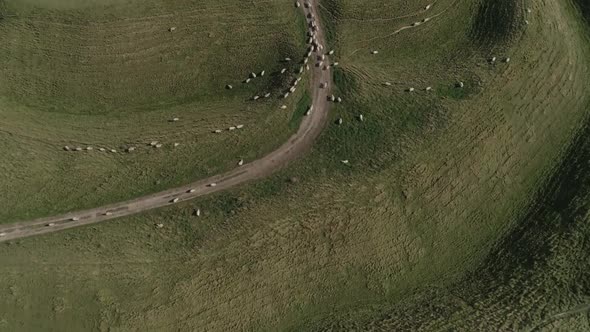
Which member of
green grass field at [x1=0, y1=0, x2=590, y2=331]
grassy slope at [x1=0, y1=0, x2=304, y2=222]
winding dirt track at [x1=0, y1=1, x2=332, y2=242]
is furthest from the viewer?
grassy slope at [x1=0, y1=0, x2=304, y2=222]

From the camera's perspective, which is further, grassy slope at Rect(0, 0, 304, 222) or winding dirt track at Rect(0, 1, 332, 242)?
grassy slope at Rect(0, 0, 304, 222)

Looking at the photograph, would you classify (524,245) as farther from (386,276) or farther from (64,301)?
(64,301)

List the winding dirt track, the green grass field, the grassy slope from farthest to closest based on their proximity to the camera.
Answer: the grassy slope, the winding dirt track, the green grass field

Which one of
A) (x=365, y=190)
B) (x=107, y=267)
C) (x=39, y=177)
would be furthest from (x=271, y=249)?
(x=39, y=177)
